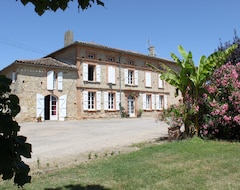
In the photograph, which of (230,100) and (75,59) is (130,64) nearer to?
(75,59)

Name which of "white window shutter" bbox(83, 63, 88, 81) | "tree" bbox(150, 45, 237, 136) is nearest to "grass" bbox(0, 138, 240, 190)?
"tree" bbox(150, 45, 237, 136)

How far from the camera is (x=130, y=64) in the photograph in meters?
27.8

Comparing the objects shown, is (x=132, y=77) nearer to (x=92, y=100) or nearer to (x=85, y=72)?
(x=92, y=100)

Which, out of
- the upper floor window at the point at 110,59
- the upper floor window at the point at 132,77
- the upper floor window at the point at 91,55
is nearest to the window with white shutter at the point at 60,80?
the upper floor window at the point at 91,55

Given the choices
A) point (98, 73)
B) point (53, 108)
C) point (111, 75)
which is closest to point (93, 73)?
point (98, 73)

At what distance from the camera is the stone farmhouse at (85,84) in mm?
A: 21266

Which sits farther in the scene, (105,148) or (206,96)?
(206,96)

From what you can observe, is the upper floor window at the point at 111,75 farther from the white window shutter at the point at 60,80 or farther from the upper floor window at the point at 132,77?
the white window shutter at the point at 60,80

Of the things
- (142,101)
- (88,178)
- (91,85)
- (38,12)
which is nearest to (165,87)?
(142,101)

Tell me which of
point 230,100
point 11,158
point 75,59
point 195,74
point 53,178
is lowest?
point 53,178

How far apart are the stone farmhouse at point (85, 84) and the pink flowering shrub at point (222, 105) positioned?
13160mm

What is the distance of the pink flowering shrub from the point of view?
8953mm

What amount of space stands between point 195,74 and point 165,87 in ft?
73.3

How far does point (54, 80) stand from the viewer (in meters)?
22.5
